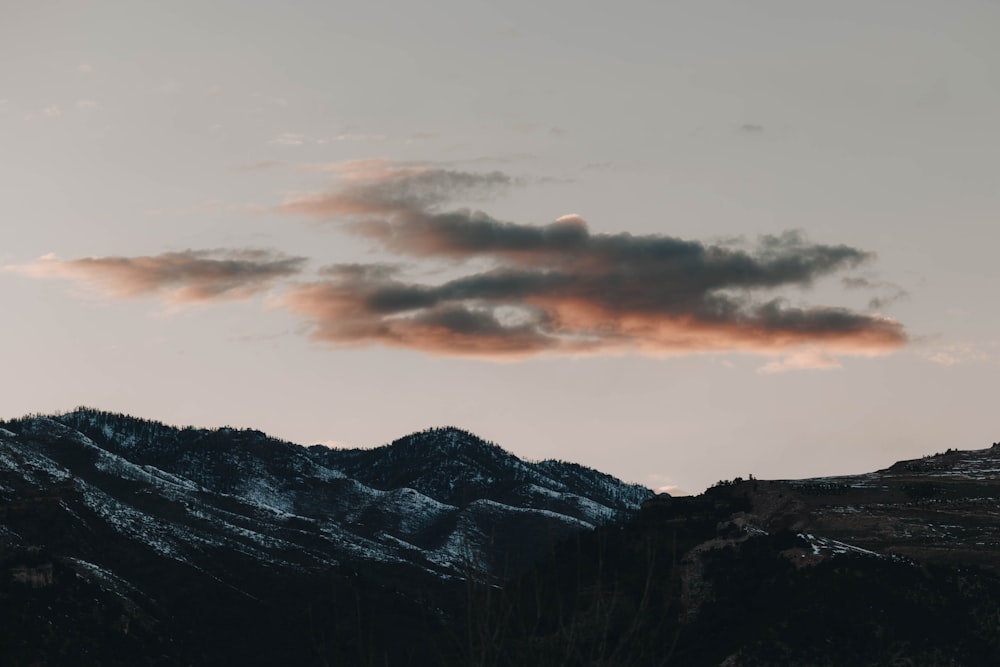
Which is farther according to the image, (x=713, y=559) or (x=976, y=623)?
(x=713, y=559)

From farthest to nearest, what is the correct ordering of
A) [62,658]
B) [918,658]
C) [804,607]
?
[62,658]
[804,607]
[918,658]

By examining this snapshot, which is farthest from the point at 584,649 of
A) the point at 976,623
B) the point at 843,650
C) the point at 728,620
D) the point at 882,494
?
the point at 882,494

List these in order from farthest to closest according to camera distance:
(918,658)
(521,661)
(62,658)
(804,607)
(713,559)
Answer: (62,658), (713,559), (804,607), (918,658), (521,661)

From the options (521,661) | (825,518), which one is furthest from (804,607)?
(521,661)

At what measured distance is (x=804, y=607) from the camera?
140 metres

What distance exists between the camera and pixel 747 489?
186m

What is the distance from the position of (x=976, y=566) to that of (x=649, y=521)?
50.3m

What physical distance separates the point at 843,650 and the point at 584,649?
2729cm

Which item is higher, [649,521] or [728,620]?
[649,521]

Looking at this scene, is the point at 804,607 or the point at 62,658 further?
the point at 62,658

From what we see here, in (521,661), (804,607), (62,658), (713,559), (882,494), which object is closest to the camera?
(521,661)

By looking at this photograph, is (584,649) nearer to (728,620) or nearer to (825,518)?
(728,620)

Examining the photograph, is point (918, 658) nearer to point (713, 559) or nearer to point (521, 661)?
point (713, 559)

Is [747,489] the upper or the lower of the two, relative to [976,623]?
upper
